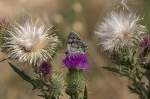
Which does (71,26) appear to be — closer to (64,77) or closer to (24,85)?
(24,85)

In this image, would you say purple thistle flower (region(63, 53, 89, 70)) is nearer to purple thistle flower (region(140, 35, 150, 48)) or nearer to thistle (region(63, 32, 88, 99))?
thistle (region(63, 32, 88, 99))

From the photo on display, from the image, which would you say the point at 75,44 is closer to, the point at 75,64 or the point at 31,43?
the point at 75,64

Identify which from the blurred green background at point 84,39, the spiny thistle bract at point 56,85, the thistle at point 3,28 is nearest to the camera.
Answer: the spiny thistle bract at point 56,85

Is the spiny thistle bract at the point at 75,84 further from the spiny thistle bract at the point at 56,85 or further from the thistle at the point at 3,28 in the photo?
the thistle at the point at 3,28

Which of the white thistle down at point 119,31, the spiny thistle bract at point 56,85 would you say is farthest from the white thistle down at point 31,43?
the white thistle down at point 119,31

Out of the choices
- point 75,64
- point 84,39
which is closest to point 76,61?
point 75,64

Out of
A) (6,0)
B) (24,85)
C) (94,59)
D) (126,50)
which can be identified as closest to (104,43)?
(126,50)

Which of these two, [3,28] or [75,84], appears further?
[3,28]

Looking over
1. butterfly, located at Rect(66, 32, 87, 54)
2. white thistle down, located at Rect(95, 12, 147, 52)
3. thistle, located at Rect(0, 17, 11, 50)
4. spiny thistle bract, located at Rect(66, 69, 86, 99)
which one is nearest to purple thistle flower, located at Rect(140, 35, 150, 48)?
white thistle down, located at Rect(95, 12, 147, 52)
